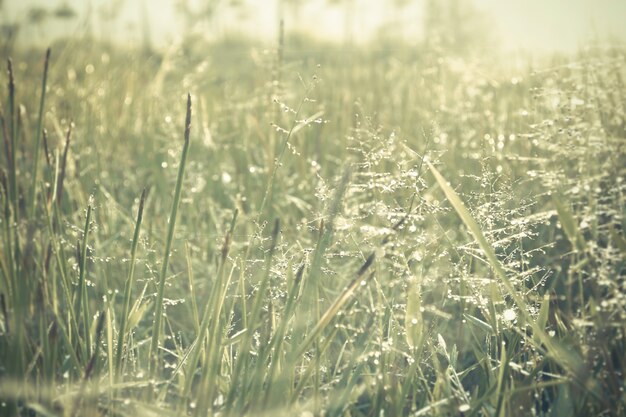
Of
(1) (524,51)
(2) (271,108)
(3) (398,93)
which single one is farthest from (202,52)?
(2) (271,108)

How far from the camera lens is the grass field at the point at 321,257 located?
0.78 meters

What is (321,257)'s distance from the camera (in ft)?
2.49

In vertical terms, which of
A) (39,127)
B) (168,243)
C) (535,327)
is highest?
(39,127)

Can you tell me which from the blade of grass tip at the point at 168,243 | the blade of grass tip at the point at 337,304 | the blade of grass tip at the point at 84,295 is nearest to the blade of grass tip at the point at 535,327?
the blade of grass tip at the point at 337,304

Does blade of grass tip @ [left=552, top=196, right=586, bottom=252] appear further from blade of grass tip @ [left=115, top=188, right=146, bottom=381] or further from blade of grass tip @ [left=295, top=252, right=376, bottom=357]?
blade of grass tip @ [left=115, top=188, right=146, bottom=381]

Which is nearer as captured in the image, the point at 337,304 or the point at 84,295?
the point at 337,304

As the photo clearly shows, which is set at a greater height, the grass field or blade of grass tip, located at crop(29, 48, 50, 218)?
blade of grass tip, located at crop(29, 48, 50, 218)

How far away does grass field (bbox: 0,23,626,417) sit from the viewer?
778 millimetres

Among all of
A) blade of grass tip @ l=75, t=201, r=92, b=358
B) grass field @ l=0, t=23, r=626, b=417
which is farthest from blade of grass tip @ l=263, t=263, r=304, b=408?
blade of grass tip @ l=75, t=201, r=92, b=358

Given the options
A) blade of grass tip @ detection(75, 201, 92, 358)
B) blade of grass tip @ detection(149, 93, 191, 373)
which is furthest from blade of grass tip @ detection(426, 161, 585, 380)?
blade of grass tip @ detection(75, 201, 92, 358)

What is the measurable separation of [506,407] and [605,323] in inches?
7.4

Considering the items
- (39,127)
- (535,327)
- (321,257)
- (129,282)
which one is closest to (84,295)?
(129,282)

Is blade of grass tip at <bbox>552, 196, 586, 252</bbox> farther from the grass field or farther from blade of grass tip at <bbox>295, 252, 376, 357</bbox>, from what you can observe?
blade of grass tip at <bbox>295, 252, 376, 357</bbox>

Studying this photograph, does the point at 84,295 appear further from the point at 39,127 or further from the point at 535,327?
the point at 535,327
